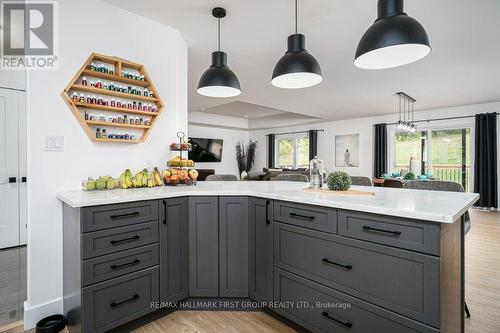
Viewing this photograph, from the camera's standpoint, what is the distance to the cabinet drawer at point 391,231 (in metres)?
1.21

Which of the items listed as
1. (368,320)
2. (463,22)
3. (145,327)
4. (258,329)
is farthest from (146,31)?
(463,22)

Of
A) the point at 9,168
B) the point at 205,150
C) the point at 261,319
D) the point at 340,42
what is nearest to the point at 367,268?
the point at 261,319

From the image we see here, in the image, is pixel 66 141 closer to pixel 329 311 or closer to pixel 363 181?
pixel 329 311

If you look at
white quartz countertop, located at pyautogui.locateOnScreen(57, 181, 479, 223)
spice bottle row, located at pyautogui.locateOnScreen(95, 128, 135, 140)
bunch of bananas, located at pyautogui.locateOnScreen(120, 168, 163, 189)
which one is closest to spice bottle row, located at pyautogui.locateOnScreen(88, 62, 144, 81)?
spice bottle row, located at pyautogui.locateOnScreen(95, 128, 135, 140)

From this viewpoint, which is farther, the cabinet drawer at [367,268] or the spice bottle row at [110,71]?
the spice bottle row at [110,71]

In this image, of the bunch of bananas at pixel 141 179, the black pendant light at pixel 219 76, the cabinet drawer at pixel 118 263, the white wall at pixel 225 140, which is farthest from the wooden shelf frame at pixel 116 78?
the white wall at pixel 225 140

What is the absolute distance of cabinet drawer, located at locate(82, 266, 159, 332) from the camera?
1.63 m

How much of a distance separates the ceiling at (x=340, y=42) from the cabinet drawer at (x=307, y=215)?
1.86 meters

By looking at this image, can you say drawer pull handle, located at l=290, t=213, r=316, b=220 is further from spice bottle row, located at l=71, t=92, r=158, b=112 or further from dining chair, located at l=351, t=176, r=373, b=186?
spice bottle row, located at l=71, t=92, r=158, b=112

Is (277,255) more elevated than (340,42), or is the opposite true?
(340,42)

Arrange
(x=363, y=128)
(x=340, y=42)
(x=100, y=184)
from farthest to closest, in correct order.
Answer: (x=363, y=128) → (x=340, y=42) → (x=100, y=184)

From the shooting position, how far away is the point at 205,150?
374 inches

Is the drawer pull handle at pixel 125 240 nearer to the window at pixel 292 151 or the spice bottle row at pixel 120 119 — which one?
the spice bottle row at pixel 120 119

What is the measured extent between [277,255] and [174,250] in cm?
80
